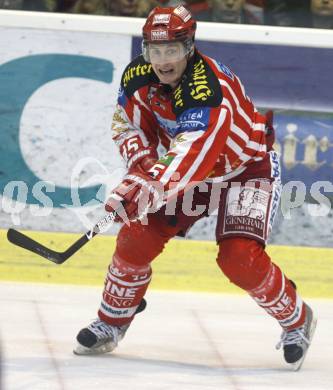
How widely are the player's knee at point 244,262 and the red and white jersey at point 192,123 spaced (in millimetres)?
265

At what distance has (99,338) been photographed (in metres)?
4.82

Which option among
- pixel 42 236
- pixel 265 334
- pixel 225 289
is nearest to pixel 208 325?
pixel 265 334

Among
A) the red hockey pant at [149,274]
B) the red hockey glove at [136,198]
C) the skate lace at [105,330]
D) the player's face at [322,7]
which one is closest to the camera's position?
the red hockey glove at [136,198]

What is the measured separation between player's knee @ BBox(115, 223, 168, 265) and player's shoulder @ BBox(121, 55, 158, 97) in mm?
484

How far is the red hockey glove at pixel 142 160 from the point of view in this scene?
470 centimetres

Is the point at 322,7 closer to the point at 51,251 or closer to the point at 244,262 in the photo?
the point at 244,262

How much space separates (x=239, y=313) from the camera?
18.8ft

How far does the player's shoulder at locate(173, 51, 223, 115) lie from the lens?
4.45m

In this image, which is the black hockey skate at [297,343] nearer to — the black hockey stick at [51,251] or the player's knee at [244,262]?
the player's knee at [244,262]

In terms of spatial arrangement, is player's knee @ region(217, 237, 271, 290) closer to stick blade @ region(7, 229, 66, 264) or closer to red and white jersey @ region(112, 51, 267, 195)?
red and white jersey @ region(112, 51, 267, 195)

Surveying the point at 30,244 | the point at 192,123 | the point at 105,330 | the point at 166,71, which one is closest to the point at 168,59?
the point at 166,71

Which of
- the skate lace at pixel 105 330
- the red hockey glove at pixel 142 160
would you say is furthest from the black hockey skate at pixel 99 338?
the red hockey glove at pixel 142 160

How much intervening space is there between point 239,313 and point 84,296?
2.27 ft

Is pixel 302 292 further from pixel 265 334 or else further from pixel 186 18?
pixel 186 18
